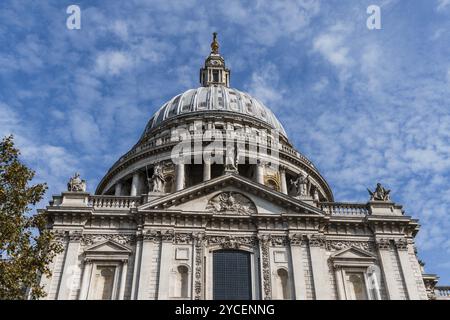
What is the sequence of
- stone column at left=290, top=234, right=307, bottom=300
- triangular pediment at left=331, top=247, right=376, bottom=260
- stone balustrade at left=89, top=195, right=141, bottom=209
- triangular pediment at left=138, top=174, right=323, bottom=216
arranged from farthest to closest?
stone balustrade at left=89, top=195, right=141, bottom=209 < triangular pediment at left=138, top=174, right=323, bottom=216 < triangular pediment at left=331, top=247, right=376, bottom=260 < stone column at left=290, top=234, right=307, bottom=300

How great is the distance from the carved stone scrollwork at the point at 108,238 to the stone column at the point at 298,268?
1058cm

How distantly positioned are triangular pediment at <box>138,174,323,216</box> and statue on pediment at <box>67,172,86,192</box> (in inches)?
215

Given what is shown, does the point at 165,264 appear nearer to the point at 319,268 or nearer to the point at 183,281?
the point at 183,281

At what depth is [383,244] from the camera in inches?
1329

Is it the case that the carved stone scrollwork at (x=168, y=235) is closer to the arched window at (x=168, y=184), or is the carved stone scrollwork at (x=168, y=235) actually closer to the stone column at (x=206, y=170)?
the stone column at (x=206, y=170)

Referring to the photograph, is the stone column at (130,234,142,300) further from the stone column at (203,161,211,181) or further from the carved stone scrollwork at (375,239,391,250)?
the stone column at (203,161,211,181)

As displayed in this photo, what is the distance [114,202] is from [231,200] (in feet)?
27.3

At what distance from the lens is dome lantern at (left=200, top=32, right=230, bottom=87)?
72.9 metres

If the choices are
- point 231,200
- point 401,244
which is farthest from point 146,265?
→ point 401,244

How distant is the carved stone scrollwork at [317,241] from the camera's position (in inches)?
1304

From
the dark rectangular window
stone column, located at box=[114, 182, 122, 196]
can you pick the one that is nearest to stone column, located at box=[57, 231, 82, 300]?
the dark rectangular window

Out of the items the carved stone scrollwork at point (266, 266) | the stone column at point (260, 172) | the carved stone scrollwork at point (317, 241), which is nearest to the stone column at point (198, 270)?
the carved stone scrollwork at point (266, 266)
